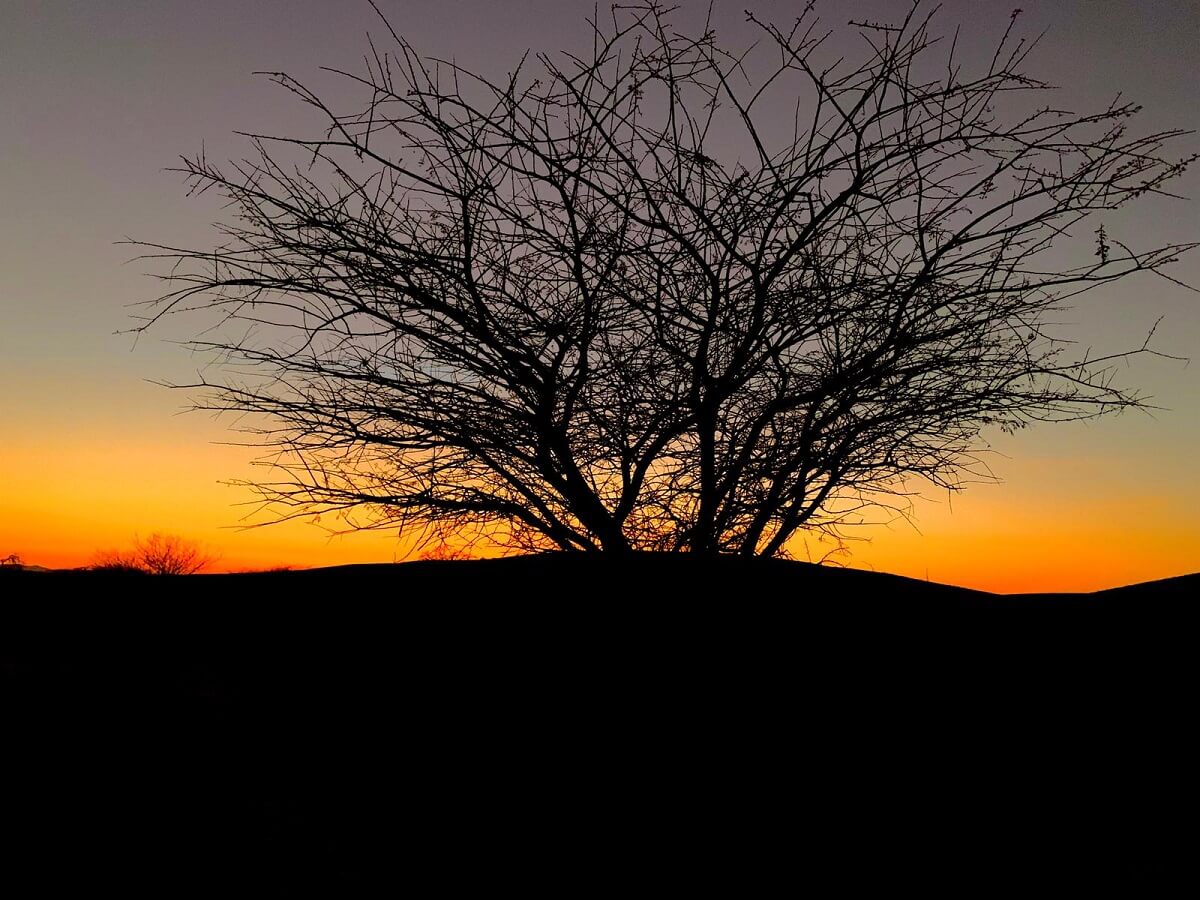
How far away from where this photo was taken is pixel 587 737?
2078 mm

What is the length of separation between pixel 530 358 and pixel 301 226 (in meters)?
1.30

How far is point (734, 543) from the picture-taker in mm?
5512

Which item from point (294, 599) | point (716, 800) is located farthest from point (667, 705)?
point (294, 599)

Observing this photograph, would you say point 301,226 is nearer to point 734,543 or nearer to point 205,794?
point 734,543

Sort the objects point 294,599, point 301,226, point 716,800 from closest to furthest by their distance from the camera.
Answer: point 716,800
point 294,599
point 301,226

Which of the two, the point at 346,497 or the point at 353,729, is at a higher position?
the point at 346,497

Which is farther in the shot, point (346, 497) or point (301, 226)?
point (346, 497)

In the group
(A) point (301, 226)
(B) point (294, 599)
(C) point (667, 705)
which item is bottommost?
(C) point (667, 705)

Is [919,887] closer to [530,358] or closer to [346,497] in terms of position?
[530,358]

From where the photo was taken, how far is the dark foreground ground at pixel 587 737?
187 cm

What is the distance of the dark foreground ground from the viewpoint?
187cm

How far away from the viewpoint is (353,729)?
2.07 metres

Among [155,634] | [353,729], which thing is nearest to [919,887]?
[353,729]

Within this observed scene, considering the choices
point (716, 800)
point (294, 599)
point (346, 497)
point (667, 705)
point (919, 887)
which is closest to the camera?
point (919, 887)
